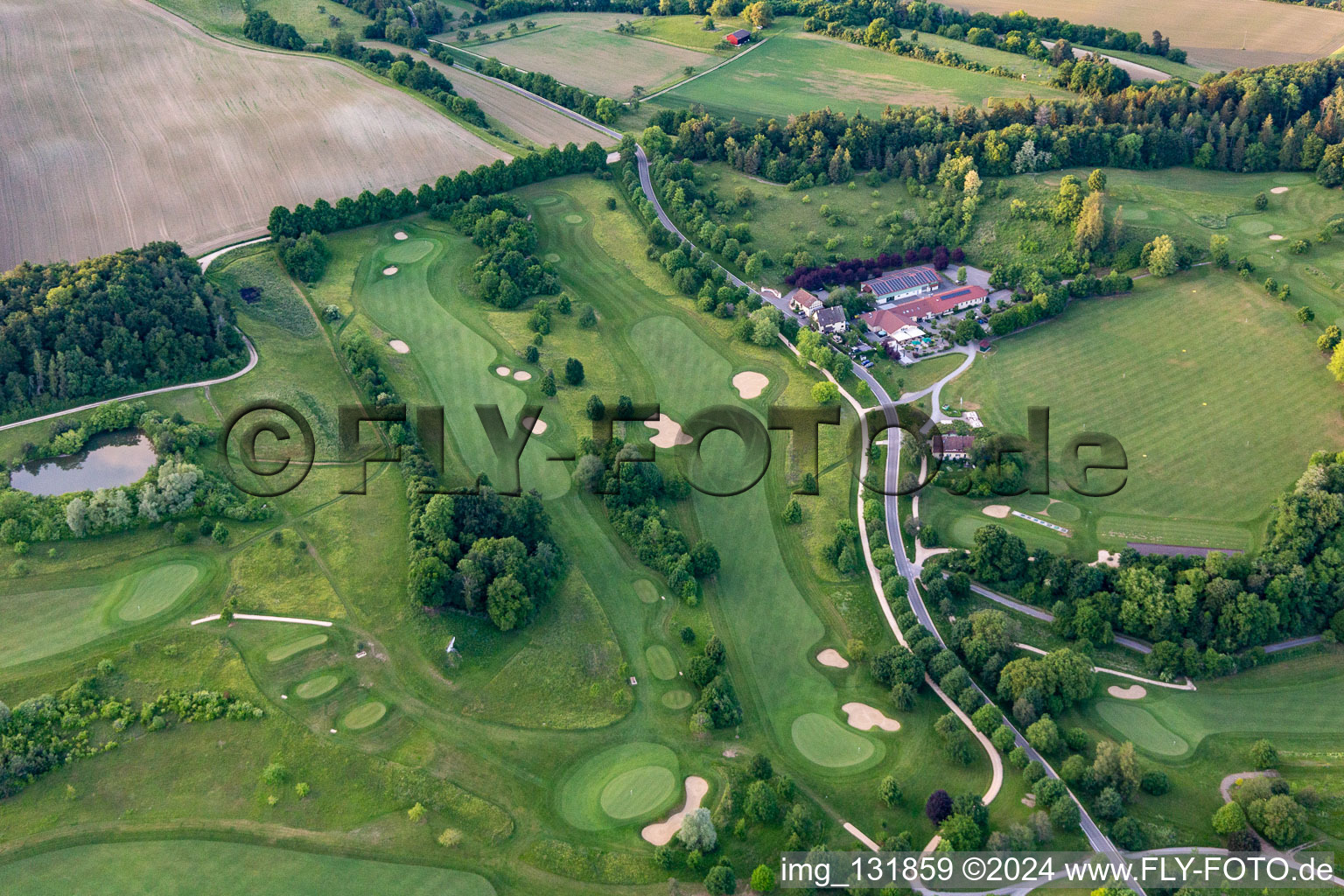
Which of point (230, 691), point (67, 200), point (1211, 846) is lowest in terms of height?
point (1211, 846)

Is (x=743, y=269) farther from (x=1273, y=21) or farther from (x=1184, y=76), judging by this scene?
(x=1273, y=21)

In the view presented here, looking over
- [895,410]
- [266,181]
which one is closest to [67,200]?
[266,181]

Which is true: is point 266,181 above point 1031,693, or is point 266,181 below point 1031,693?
above

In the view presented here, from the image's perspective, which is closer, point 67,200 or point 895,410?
point 895,410

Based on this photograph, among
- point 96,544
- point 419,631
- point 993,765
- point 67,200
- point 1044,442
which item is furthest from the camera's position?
point 67,200

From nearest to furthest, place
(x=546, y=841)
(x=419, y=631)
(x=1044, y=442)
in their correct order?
(x=546, y=841) < (x=419, y=631) < (x=1044, y=442)

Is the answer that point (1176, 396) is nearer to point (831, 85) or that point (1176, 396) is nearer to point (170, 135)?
point (831, 85)
